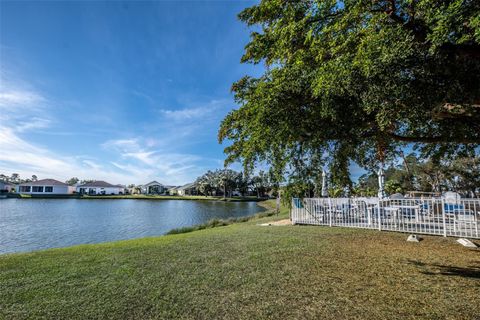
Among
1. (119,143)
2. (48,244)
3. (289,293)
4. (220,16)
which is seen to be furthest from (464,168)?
(119,143)

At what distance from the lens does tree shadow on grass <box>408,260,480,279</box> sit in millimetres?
4600

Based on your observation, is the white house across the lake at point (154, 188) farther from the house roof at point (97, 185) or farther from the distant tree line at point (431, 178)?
the distant tree line at point (431, 178)

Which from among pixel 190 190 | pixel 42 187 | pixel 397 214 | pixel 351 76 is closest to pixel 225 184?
pixel 190 190

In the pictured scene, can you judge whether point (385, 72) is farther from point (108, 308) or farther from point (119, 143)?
point (119, 143)

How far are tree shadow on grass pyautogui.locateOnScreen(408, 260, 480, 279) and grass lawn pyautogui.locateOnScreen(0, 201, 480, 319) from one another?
0.07 feet

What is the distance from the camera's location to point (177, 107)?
23.3m

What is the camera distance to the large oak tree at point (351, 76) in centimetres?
312

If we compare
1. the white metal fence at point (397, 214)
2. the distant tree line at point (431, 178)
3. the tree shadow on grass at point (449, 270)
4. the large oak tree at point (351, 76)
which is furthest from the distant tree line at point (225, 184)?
the tree shadow on grass at point (449, 270)

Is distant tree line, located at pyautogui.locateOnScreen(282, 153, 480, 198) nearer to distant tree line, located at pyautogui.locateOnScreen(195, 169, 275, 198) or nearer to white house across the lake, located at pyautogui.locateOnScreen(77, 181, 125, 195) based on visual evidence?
distant tree line, located at pyautogui.locateOnScreen(195, 169, 275, 198)

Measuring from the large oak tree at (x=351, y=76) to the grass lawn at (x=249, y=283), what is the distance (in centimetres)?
217

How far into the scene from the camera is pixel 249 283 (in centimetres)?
420

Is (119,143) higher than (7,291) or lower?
higher

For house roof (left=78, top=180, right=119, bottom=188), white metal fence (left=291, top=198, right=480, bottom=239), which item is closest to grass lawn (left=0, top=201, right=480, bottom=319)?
white metal fence (left=291, top=198, right=480, bottom=239)

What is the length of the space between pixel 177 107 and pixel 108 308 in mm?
21625
